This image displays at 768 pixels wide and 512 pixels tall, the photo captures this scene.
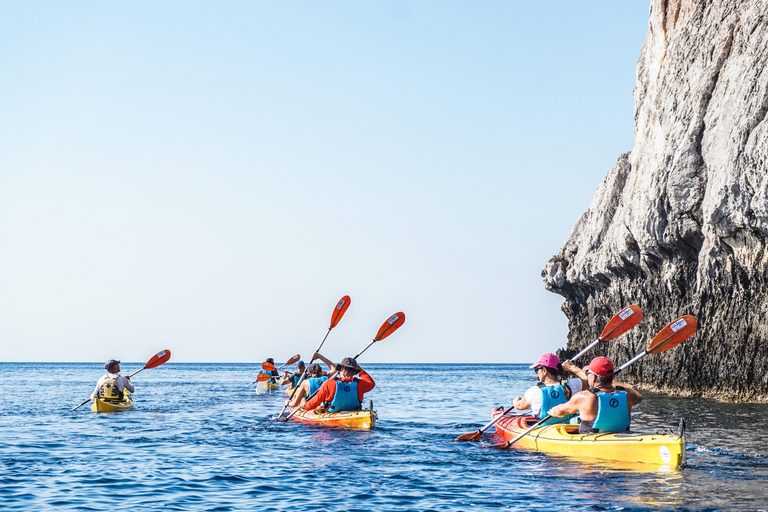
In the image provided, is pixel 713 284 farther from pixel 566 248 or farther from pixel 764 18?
pixel 566 248

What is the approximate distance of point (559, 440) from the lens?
10844 mm

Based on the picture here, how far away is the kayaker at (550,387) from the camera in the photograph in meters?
11.1

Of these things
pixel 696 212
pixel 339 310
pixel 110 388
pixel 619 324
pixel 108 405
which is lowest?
pixel 108 405

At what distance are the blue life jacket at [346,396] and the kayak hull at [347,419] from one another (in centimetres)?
17

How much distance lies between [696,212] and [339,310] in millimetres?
11542

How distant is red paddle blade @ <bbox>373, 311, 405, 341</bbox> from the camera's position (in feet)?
56.3

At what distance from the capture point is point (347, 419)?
14258mm

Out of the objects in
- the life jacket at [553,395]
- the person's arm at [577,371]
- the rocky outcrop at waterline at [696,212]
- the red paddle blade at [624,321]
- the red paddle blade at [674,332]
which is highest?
the rocky outcrop at waterline at [696,212]

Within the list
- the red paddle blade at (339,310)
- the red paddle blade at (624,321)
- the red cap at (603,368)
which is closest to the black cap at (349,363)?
the red paddle blade at (624,321)

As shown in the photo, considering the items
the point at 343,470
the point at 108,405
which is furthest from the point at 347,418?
the point at 108,405

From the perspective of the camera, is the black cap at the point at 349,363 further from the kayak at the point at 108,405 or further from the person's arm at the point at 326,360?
the kayak at the point at 108,405

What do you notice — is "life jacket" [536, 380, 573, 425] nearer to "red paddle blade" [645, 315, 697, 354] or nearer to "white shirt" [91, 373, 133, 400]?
"red paddle blade" [645, 315, 697, 354]

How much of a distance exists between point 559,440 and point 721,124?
1509 centimetres

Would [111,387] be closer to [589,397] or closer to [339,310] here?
[339,310]
